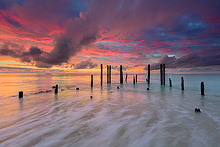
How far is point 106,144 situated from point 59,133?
230cm

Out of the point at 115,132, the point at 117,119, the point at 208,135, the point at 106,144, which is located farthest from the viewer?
the point at 117,119

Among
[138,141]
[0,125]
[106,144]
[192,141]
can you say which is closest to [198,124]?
[192,141]

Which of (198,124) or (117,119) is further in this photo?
(117,119)

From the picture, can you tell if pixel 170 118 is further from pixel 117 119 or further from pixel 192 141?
pixel 117 119

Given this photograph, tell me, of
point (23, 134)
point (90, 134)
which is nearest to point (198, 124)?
point (90, 134)

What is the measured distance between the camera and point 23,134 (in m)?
5.14

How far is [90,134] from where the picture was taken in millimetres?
5055

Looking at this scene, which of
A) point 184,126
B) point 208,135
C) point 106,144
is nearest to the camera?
point 106,144

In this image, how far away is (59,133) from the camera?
16.9 feet

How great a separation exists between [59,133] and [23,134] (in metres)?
1.62

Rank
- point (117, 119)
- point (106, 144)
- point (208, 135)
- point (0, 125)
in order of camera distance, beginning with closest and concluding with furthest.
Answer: point (106, 144) → point (208, 135) → point (0, 125) → point (117, 119)

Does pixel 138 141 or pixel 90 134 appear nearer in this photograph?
pixel 138 141

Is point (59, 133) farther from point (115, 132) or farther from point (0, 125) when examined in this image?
point (0, 125)

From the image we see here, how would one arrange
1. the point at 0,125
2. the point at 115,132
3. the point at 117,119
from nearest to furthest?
the point at 115,132 → the point at 0,125 → the point at 117,119
